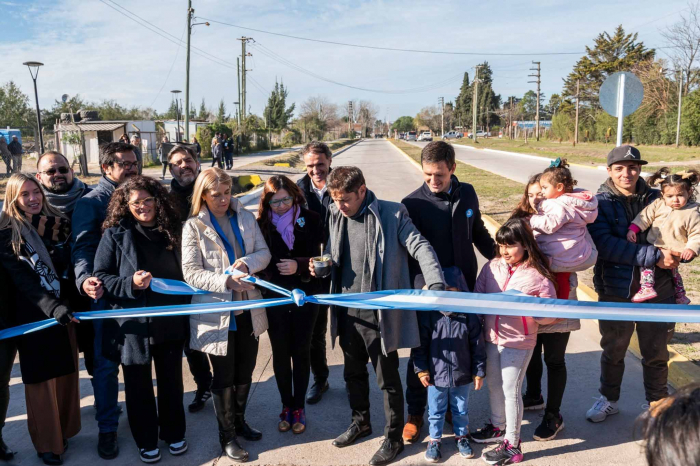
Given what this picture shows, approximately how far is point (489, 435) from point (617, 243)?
5.20ft

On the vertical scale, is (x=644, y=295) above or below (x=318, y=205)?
below

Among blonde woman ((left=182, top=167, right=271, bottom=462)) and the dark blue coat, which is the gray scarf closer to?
blonde woman ((left=182, top=167, right=271, bottom=462))

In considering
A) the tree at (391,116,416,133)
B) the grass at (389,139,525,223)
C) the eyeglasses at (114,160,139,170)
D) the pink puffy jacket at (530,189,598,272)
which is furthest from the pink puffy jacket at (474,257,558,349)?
the tree at (391,116,416,133)

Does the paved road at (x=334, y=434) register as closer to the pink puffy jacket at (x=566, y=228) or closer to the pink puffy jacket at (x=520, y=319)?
the pink puffy jacket at (x=520, y=319)

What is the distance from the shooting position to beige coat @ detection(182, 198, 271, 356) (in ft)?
11.4

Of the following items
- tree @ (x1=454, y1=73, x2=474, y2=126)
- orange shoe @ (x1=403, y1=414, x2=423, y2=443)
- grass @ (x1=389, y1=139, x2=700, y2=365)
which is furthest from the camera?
tree @ (x1=454, y1=73, x2=474, y2=126)

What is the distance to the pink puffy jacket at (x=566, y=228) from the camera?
352 cm

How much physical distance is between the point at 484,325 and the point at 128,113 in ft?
182

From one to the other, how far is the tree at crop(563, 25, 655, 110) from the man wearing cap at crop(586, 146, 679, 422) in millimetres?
57356

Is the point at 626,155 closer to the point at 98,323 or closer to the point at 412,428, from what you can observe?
the point at 412,428

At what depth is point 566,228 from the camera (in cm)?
362

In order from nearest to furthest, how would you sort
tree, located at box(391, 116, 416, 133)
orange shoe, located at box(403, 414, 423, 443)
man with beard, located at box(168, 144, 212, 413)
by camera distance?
1. orange shoe, located at box(403, 414, 423, 443)
2. man with beard, located at box(168, 144, 212, 413)
3. tree, located at box(391, 116, 416, 133)

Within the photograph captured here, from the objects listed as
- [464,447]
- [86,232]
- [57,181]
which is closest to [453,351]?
[464,447]

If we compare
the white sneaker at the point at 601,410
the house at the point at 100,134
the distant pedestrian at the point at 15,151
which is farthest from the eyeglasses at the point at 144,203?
the house at the point at 100,134
